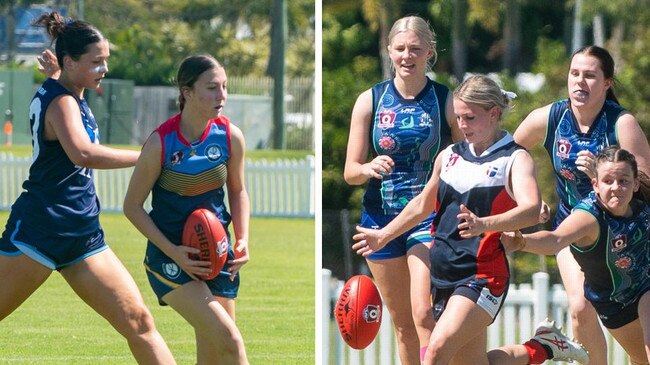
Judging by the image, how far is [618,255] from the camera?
6902 mm

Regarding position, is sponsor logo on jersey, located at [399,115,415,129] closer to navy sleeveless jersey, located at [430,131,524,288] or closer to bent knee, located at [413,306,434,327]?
navy sleeveless jersey, located at [430,131,524,288]

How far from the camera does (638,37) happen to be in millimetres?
22469

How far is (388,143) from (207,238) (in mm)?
1485

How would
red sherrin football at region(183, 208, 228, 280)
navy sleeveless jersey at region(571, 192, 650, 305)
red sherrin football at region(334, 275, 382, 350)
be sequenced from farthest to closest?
red sherrin football at region(334, 275, 382, 350) < navy sleeveless jersey at region(571, 192, 650, 305) < red sherrin football at region(183, 208, 228, 280)

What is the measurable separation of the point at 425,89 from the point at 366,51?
17.7 m

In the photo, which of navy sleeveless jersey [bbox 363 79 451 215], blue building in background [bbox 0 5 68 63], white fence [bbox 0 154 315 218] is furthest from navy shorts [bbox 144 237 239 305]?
blue building in background [bbox 0 5 68 63]

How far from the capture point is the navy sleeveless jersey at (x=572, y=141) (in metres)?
7.14

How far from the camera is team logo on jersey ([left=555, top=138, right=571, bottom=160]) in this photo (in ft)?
23.6

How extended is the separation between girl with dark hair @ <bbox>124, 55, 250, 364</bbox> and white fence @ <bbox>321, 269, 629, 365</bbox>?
3.77 meters

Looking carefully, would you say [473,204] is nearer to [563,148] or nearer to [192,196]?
[563,148]

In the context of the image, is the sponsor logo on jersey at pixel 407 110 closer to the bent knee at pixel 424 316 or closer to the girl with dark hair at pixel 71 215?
the bent knee at pixel 424 316

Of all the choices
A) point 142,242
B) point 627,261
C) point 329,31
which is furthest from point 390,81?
point 329,31

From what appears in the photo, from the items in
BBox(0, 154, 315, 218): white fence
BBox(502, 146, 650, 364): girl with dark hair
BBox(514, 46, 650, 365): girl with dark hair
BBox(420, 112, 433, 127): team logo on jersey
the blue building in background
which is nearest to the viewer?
BBox(502, 146, 650, 364): girl with dark hair

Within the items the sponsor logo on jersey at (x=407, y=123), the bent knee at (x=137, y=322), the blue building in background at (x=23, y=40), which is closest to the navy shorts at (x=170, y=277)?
the bent knee at (x=137, y=322)
